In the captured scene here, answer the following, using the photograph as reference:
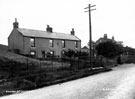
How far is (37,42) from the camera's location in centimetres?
3575

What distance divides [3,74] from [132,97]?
33.3ft

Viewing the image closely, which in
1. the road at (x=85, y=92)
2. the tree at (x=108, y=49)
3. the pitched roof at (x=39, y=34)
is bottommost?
the road at (x=85, y=92)

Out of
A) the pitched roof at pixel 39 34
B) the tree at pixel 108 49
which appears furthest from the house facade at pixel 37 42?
the tree at pixel 108 49

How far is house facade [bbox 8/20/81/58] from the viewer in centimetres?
3391

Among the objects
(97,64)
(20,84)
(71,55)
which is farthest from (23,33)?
(20,84)

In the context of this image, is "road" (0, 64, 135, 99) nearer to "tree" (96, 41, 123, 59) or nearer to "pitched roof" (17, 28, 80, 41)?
"tree" (96, 41, 123, 59)

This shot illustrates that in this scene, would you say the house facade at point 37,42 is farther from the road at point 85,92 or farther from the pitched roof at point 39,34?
the road at point 85,92

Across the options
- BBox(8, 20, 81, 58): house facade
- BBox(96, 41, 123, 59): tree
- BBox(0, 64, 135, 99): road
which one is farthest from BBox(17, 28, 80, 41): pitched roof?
BBox(0, 64, 135, 99): road

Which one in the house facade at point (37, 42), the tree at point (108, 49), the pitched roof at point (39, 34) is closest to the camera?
the house facade at point (37, 42)

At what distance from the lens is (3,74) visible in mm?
14406

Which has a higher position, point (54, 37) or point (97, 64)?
point (54, 37)

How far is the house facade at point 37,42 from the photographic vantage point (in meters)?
33.9

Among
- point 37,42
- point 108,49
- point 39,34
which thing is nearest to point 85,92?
point 37,42

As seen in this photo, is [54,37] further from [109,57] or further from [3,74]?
[3,74]
